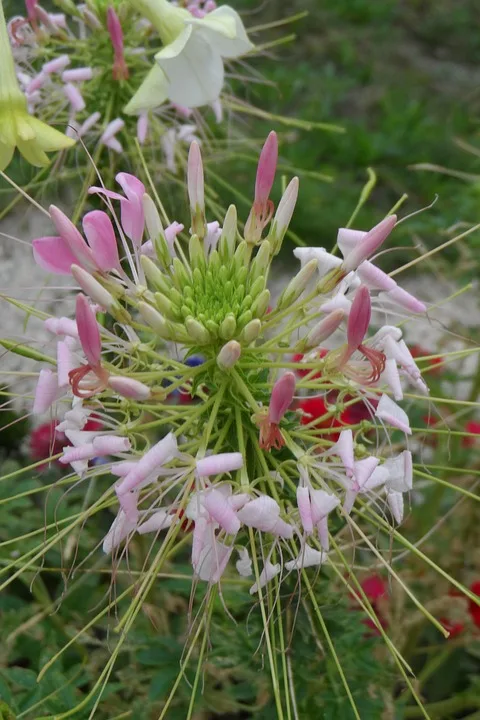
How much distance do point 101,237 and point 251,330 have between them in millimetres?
138

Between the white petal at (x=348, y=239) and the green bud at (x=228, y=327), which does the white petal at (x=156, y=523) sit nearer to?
the green bud at (x=228, y=327)

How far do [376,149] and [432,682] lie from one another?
1734 mm

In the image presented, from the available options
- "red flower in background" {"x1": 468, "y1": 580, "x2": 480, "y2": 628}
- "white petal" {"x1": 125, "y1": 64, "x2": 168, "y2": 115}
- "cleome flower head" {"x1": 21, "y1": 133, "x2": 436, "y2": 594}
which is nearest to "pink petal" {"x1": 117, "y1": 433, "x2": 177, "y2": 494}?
"cleome flower head" {"x1": 21, "y1": 133, "x2": 436, "y2": 594}

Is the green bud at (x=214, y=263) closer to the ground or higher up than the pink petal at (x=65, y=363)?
higher up

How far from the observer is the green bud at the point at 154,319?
616 mm

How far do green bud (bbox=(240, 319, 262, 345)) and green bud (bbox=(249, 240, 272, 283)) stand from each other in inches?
2.6

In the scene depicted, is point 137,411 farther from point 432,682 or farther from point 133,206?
point 432,682

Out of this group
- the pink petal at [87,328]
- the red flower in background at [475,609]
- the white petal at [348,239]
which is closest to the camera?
the pink petal at [87,328]

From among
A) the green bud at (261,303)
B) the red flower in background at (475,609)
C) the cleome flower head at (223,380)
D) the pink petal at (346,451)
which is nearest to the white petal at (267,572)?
the cleome flower head at (223,380)

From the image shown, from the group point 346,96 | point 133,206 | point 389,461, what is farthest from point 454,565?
point 346,96

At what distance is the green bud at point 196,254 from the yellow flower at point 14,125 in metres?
0.14

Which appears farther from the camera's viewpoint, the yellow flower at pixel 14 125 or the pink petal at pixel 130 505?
the yellow flower at pixel 14 125

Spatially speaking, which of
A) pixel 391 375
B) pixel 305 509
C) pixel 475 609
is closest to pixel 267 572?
pixel 305 509

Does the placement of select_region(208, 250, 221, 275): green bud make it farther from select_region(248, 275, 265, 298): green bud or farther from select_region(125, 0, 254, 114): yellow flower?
select_region(125, 0, 254, 114): yellow flower
